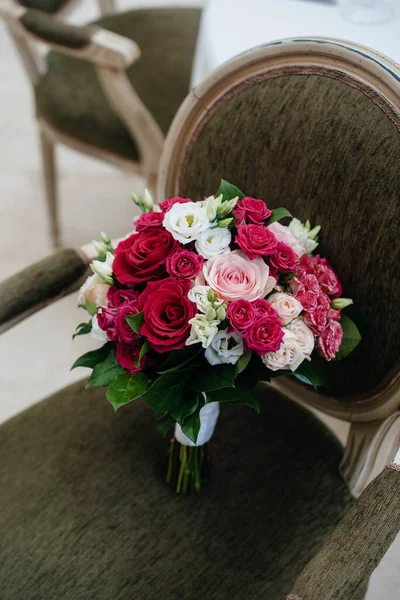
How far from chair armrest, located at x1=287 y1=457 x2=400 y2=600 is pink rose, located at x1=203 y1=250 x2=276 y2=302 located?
216 mm

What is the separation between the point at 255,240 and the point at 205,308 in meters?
0.09

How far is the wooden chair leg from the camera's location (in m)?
1.53

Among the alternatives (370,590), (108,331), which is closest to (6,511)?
(108,331)

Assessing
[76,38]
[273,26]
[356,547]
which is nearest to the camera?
[356,547]

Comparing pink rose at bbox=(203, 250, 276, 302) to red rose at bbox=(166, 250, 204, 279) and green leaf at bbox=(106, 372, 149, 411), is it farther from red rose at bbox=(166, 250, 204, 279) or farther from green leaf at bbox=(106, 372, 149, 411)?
green leaf at bbox=(106, 372, 149, 411)

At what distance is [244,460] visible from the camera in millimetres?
788

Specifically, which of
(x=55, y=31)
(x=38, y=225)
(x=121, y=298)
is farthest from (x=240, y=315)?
(x=38, y=225)

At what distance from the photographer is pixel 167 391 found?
1.95 feet

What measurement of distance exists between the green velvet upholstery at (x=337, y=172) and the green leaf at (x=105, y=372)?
268mm

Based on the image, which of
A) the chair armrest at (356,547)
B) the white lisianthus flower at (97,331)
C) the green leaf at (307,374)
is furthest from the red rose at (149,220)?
the chair armrest at (356,547)

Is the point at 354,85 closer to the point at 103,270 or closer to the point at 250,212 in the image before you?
the point at 250,212

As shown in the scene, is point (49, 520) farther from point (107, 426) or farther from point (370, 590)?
point (370, 590)

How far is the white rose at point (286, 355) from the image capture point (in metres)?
0.57

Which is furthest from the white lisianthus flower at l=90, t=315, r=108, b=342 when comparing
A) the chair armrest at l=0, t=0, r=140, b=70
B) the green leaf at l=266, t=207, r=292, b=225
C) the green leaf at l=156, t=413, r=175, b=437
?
the chair armrest at l=0, t=0, r=140, b=70
